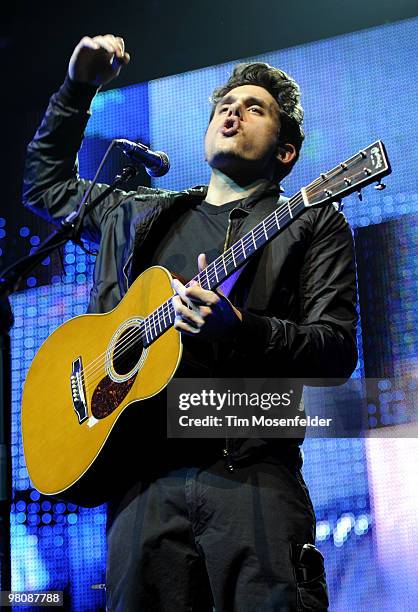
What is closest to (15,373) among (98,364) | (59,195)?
(59,195)

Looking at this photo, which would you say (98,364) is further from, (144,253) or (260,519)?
(260,519)

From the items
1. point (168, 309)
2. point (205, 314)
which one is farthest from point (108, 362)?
point (205, 314)

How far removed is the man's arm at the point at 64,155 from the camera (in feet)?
9.40

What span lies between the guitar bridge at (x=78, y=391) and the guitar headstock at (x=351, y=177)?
35.2 inches

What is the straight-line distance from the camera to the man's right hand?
8.75 ft

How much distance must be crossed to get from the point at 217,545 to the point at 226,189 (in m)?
1.15

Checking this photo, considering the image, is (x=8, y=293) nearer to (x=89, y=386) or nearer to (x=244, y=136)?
(x=89, y=386)

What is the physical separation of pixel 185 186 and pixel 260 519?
173 cm

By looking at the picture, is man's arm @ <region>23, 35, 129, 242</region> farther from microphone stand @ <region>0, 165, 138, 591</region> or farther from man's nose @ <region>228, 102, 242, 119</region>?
man's nose @ <region>228, 102, 242, 119</region>

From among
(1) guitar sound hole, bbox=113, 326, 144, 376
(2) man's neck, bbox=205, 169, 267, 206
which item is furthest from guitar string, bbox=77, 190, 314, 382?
(2) man's neck, bbox=205, 169, 267, 206

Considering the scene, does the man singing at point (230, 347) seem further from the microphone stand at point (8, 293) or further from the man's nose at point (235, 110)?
the microphone stand at point (8, 293)

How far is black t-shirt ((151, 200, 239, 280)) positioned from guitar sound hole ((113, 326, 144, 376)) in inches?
8.8

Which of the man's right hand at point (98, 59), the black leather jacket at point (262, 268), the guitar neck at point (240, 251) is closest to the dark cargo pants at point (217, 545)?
the black leather jacket at point (262, 268)

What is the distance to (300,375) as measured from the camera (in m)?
2.28
